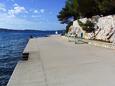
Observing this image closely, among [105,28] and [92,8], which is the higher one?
[92,8]

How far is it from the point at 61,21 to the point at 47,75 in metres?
48.3

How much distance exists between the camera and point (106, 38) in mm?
26562

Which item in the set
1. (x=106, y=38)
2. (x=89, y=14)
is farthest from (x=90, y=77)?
(x=89, y=14)

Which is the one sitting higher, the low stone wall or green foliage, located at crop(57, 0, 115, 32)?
green foliage, located at crop(57, 0, 115, 32)

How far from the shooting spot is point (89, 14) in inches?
1526

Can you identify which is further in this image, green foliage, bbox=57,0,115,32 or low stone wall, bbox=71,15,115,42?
green foliage, bbox=57,0,115,32

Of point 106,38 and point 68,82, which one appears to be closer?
point 68,82

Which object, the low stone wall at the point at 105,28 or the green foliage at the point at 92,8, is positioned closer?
the low stone wall at the point at 105,28

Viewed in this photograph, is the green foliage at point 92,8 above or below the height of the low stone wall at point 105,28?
above

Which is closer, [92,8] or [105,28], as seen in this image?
[105,28]

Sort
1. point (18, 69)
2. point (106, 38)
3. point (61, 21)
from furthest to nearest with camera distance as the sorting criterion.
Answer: point (61, 21) → point (106, 38) → point (18, 69)

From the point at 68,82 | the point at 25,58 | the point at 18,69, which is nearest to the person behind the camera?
the point at 68,82

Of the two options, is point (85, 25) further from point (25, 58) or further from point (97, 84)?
point (97, 84)

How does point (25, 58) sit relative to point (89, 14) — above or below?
below
